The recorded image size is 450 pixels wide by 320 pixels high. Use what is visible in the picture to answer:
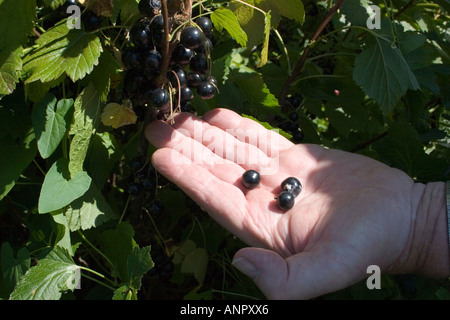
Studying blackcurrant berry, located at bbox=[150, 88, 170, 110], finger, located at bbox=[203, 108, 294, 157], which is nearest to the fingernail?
blackcurrant berry, located at bbox=[150, 88, 170, 110]

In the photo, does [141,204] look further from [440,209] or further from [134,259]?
[440,209]

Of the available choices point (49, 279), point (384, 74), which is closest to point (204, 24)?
point (384, 74)

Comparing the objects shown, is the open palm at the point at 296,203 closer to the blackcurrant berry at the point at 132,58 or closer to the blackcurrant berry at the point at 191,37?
the blackcurrant berry at the point at 132,58

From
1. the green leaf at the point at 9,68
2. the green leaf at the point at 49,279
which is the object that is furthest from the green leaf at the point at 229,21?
the green leaf at the point at 49,279

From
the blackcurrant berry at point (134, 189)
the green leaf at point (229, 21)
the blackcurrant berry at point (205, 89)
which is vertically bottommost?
the blackcurrant berry at point (134, 189)

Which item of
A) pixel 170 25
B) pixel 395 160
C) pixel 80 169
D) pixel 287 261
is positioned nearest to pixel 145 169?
pixel 80 169
